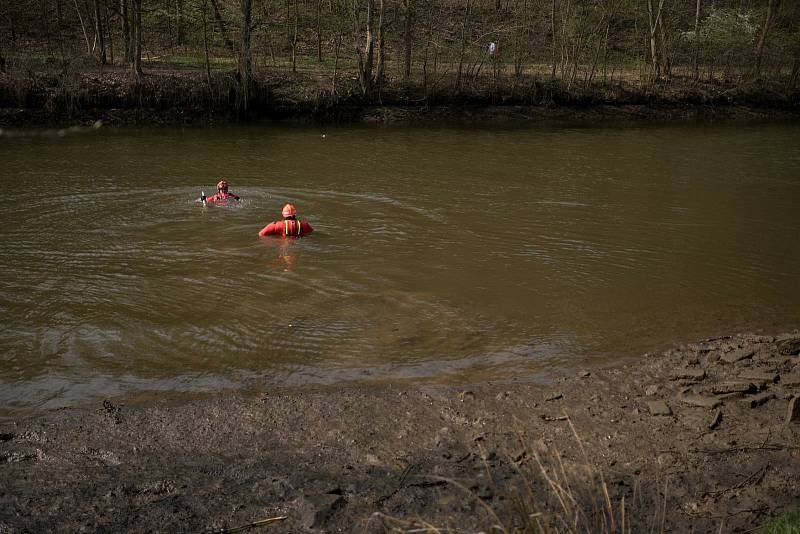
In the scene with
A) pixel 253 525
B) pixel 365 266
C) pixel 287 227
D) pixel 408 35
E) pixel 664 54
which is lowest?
pixel 253 525

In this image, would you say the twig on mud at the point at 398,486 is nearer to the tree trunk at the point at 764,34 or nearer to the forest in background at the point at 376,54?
the forest in background at the point at 376,54

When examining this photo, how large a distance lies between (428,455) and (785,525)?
8.37ft

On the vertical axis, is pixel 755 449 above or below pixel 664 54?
below

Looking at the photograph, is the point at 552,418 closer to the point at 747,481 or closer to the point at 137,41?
the point at 747,481

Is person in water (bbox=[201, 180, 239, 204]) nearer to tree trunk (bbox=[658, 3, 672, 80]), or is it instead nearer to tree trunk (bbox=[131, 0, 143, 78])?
tree trunk (bbox=[131, 0, 143, 78])

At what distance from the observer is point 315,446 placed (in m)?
5.94

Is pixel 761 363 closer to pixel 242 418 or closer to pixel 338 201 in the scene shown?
pixel 242 418


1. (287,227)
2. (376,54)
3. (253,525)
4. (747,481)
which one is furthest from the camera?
(376,54)

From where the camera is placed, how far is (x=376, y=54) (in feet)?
115

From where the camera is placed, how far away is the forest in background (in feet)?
90.8

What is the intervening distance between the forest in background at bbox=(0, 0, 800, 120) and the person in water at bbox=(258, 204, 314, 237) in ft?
55.6

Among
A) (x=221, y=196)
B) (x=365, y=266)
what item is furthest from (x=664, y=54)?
(x=365, y=266)

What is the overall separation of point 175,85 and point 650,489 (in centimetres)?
2643

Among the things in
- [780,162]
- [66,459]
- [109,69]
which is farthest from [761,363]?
[109,69]
